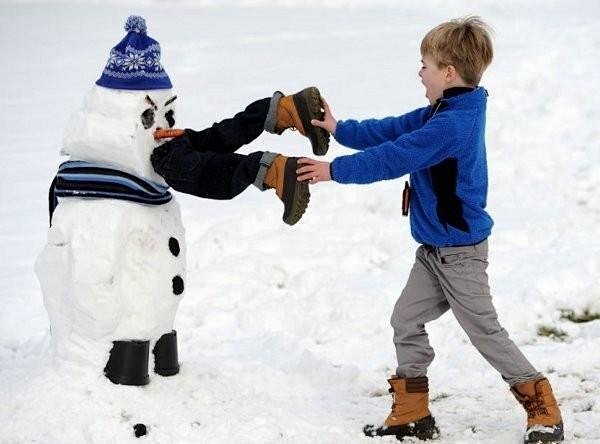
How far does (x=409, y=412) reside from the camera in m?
3.23

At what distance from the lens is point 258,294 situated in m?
4.75

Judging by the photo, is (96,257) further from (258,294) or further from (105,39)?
(105,39)

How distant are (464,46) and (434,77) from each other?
15 cm

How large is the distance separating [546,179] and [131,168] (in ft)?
12.0

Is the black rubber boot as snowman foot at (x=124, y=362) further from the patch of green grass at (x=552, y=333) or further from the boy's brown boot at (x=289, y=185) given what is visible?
the patch of green grass at (x=552, y=333)

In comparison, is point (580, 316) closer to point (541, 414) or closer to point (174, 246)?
point (541, 414)

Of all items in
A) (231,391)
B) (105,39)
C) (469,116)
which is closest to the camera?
(469,116)

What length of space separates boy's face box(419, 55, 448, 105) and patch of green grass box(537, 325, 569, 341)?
151 cm

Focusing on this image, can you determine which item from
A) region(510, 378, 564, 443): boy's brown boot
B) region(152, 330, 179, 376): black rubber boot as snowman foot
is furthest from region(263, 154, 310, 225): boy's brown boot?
region(510, 378, 564, 443): boy's brown boot

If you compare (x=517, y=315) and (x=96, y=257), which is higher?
(x=96, y=257)

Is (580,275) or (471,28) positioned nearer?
(471,28)

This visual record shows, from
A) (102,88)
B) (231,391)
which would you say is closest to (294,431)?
(231,391)

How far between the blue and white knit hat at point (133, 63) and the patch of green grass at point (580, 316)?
87.8 inches

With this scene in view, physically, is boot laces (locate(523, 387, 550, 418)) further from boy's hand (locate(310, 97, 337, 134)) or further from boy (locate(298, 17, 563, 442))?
boy's hand (locate(310, 97, 337, 134))
